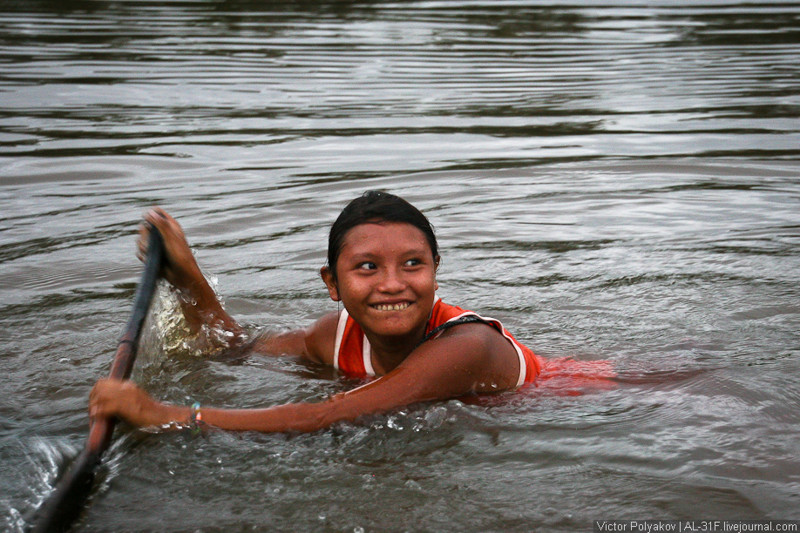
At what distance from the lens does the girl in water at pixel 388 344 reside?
11.1 feet

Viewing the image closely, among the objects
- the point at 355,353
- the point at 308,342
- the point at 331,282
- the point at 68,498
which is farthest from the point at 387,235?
the point at 68,498

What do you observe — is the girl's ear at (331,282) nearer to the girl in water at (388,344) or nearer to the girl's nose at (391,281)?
the girl in water at (388,344)

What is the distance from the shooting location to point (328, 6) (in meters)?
18.5

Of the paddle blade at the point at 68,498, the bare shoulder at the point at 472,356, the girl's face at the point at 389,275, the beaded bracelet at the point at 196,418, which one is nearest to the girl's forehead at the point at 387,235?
the girl's face at the point at 389,275

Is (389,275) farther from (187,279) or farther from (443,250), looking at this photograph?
(443,250)

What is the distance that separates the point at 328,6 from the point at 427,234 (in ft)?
51.6

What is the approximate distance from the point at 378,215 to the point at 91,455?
1.30 metres

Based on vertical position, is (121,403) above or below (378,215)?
below

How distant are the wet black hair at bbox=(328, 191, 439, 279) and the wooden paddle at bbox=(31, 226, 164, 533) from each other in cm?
78

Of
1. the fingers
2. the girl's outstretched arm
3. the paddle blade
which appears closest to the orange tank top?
the girl's outstretched arm

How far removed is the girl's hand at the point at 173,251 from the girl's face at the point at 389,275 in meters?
0.93

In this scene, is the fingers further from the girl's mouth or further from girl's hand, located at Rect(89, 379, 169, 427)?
the girl's mouth

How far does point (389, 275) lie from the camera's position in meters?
3.55

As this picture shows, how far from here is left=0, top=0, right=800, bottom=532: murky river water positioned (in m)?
3.06
